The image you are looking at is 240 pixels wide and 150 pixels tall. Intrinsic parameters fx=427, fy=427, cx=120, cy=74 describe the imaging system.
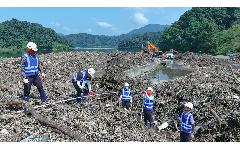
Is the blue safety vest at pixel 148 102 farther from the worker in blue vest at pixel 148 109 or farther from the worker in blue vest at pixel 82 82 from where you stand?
the worker in blue vest at pixel 82 82

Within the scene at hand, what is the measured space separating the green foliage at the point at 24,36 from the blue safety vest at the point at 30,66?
90.9 meters

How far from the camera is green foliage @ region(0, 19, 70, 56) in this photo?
108250 millimetres

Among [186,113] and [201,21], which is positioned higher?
[201,21]

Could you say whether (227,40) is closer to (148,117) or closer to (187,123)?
(148,117)

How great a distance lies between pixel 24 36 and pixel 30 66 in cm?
10847

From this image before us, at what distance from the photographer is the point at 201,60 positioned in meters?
A: 36.2

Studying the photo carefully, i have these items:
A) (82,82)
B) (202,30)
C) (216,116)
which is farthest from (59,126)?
(202,30)

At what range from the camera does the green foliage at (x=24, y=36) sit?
108250 mm

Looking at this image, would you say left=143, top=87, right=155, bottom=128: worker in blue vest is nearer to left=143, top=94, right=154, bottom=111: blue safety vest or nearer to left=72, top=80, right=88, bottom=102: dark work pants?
left=143, top=94, right=154, bottom=111: blue safety vest

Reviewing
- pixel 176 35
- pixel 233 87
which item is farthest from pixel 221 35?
pixel 233 87

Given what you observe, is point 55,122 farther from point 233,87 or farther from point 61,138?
point 233,87

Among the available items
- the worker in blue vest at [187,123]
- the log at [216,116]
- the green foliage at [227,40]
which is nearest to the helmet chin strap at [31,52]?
the worker in blue vest at [187,123]

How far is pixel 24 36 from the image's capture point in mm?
117750

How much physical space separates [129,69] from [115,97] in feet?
36.5
